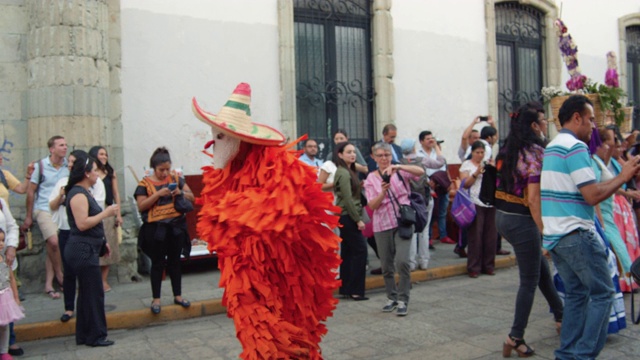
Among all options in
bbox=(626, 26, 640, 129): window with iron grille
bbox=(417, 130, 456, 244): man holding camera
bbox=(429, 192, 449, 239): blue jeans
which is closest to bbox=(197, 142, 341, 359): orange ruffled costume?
bbox=(417, 130, 456, 244): man holding camera

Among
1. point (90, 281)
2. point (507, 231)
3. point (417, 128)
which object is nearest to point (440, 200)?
point (417, 128)

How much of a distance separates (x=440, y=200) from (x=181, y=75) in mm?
4690

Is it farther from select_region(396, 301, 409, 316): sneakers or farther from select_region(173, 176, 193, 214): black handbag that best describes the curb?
select_region(396, 301, 409, 316): sneakers

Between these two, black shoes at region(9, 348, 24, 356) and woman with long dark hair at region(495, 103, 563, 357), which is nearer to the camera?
woman with long dark hair at region(495, 103, 563, 357)

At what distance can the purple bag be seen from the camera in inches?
332

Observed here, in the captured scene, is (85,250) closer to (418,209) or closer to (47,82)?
(47,82)

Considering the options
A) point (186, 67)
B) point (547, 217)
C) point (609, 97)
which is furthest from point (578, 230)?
point (186, 67)

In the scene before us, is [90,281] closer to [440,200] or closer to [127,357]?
[127,357]

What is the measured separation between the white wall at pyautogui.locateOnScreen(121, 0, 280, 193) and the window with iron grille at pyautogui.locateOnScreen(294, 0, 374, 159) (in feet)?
2.50

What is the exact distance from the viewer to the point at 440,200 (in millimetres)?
10250

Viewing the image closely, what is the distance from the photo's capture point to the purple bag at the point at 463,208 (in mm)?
8445

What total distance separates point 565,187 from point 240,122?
7.29 ft

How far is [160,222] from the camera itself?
6.52 metres

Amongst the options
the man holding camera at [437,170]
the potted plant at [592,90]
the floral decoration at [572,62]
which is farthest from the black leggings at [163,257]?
the floral decoration at [572,62]
